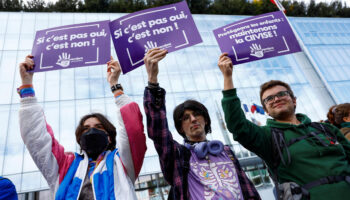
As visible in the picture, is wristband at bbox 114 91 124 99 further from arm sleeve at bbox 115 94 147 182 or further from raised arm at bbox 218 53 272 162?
raised arm at bbox 218 53 272 162

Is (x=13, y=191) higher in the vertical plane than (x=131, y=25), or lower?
lower

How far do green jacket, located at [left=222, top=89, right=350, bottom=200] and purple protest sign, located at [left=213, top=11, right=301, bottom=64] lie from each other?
84cm

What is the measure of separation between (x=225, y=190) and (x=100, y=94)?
44.6 feet

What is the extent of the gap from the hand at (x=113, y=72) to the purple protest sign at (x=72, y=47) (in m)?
0.14

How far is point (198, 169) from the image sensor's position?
1.81 meters

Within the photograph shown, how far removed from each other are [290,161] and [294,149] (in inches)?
4.4

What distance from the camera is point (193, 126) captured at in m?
2.10

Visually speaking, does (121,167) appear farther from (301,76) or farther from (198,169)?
(301,76)

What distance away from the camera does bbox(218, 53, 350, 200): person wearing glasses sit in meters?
1.65

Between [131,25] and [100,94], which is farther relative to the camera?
[100,94]

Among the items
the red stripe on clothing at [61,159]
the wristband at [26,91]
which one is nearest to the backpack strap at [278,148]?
the red stripe on clothing at [61,159]

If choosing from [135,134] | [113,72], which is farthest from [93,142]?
[113,72]

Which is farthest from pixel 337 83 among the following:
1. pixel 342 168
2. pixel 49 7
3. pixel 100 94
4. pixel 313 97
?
pixel 49 7

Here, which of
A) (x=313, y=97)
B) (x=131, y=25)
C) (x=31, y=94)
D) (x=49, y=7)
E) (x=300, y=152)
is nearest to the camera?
(x=300, y=152)
